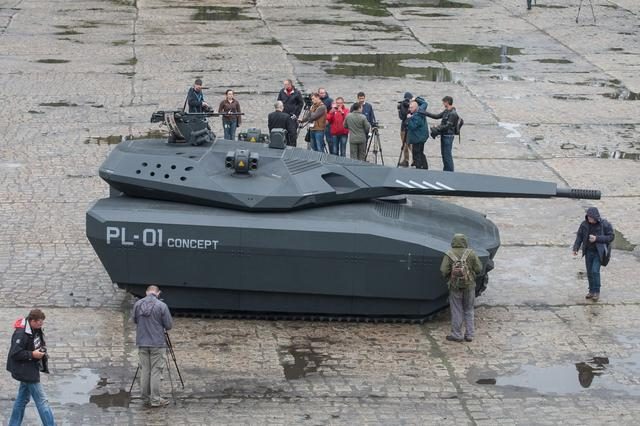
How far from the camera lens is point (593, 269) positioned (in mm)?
15219

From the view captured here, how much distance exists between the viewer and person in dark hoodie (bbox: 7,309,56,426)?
1117 centimetres

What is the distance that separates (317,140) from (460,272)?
25.2 feet

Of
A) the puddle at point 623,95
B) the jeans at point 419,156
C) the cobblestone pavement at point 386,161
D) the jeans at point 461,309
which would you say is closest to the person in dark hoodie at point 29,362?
the cobblestone pavement at point 386,161

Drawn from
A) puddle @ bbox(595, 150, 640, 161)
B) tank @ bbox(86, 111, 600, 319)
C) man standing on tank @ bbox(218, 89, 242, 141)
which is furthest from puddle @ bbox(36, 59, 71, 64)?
tank @ bbox(86, 111, 600, 319)

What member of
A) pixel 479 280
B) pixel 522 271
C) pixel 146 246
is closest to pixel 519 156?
pixel 522 271

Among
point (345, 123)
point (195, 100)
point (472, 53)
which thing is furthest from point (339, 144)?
point (472, 53)

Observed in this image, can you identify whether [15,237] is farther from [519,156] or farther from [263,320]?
[519,156]

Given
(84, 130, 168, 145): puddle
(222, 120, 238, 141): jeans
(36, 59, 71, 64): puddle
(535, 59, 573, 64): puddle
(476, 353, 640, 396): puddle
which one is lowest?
(36, 59, 71, 64): puddle

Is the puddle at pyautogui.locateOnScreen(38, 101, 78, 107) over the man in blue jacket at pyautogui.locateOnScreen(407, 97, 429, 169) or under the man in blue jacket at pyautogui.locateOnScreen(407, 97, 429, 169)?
under

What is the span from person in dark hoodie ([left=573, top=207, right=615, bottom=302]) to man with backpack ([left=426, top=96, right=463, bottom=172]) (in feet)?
16.9

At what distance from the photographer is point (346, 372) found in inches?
517

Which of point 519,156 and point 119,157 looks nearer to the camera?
point 119,157

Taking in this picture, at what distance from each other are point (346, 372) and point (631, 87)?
54.3 feet

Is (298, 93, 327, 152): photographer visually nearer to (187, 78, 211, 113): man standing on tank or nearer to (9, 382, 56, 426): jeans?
(187, 78, 211, 113): man standing on tank
